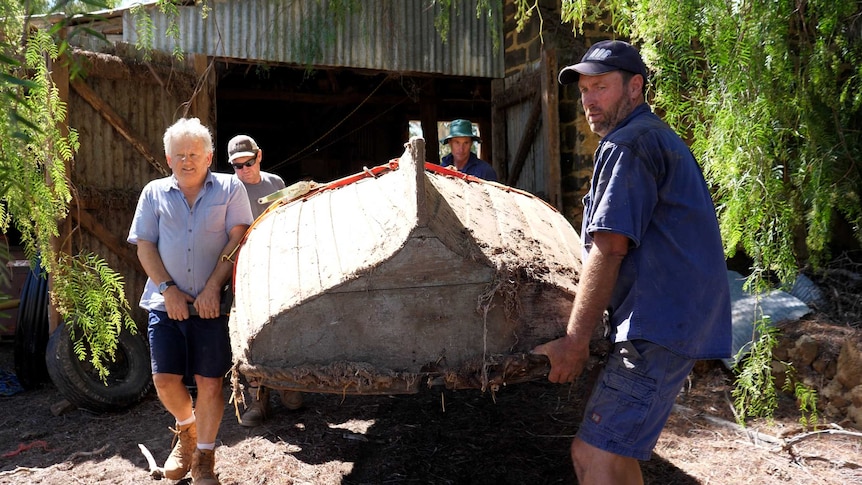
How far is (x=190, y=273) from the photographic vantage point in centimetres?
349

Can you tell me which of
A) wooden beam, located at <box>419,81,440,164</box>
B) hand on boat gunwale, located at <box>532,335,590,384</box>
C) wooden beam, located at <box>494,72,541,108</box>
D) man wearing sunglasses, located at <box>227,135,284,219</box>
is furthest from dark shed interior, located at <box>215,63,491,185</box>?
hand on boat gunwale, located at <box>532,335,590,384</box>

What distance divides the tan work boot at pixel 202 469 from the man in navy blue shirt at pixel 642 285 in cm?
191

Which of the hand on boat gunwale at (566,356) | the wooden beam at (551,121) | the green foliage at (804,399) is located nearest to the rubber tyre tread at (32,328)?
the wooden beam at (551,121)

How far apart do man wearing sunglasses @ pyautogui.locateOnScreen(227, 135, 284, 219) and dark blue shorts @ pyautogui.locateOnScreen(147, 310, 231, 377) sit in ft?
4.56

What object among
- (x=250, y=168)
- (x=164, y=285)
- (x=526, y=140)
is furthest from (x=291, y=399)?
(x=526, y=140)

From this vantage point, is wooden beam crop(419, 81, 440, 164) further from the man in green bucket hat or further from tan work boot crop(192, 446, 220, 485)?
tan work boot crop(192, 446, 220, 485)

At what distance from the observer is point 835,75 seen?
343 cm

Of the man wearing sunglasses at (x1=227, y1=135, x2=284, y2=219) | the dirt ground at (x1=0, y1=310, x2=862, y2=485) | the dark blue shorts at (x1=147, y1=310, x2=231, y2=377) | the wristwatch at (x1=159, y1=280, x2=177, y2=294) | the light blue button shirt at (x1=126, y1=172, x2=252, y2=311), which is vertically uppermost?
the man wearing sunglasses at (x1=227, y1=135, x2=284, y2=219)

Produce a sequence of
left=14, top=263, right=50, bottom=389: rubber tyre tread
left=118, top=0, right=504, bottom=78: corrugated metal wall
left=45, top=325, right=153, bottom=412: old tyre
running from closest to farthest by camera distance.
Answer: left=45, top=325, right=153, bottom=412: old tyre → left=14, top=263, right=50, bottom=389: rubber tyre tread → left=118, top=0, right=504, bottom=78: corrugated metal wall

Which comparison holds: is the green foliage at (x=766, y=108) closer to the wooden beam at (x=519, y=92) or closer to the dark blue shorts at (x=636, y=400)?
the dark blue shorts at (x=636, y=400)

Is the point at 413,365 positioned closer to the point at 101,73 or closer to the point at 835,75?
the point at 835,75

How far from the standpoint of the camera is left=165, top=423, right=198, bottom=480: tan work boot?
360cm

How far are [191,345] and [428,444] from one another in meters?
1.51

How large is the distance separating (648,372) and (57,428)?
4536 millimetres
